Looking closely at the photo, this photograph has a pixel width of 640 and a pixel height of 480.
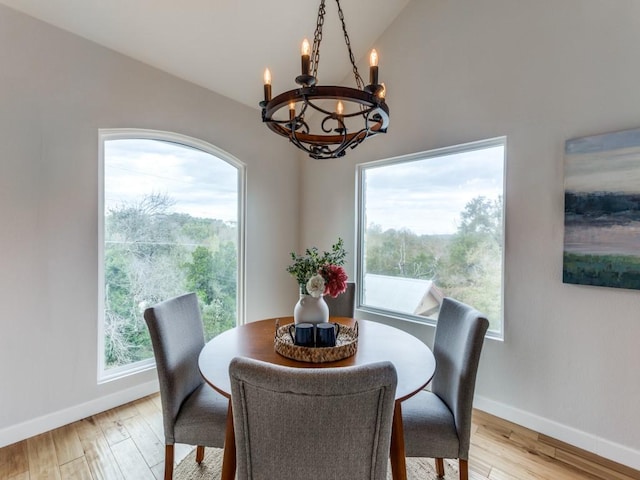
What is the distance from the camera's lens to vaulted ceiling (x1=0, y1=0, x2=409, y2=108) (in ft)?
6.94

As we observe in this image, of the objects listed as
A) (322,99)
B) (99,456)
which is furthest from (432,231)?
(99,456)

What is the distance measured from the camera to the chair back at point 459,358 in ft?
4.51

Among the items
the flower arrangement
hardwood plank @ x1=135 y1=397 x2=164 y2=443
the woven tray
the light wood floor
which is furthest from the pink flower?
hardwood plank @ x1=135 y1=397 x2=164 y2=443

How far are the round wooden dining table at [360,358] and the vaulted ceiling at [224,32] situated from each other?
2196 mm

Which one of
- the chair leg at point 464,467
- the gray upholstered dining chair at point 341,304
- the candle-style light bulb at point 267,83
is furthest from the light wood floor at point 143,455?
the candle-style light bulb at point 267,83

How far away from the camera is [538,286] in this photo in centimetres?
212

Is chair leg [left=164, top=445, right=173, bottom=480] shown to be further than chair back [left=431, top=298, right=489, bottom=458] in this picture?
Yes

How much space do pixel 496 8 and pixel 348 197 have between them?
184cm

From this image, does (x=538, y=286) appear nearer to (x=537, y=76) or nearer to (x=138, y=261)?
(x=537, y=76)

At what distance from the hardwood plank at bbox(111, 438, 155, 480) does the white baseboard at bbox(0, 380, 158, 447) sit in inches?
18.4

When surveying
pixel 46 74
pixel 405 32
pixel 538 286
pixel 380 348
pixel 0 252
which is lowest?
pixel 380 348

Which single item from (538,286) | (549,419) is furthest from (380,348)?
(549,419)

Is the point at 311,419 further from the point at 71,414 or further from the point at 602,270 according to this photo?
the point at 71,414

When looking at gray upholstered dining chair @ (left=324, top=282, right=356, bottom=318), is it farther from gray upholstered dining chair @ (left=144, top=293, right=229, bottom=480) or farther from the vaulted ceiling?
the vaulted ceiling
